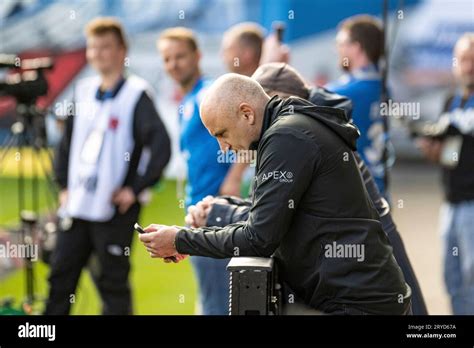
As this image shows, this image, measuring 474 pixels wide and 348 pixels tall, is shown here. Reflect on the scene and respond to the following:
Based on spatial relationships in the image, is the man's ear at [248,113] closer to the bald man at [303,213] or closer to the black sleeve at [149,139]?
the bald man at [303,213]

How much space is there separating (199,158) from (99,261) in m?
0.99

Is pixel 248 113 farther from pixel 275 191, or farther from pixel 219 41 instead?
pixel 219 41

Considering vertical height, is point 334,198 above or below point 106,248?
above

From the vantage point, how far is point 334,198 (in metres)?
3.46

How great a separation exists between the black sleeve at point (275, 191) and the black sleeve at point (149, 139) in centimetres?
258

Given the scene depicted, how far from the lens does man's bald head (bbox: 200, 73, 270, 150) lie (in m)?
3.51

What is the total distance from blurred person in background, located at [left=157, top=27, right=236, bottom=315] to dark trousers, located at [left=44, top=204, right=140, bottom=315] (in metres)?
0.58

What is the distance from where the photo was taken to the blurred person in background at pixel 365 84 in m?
5.70

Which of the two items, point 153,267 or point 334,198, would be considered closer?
point 334,198

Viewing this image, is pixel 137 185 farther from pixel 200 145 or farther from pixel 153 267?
pixel 153 267
